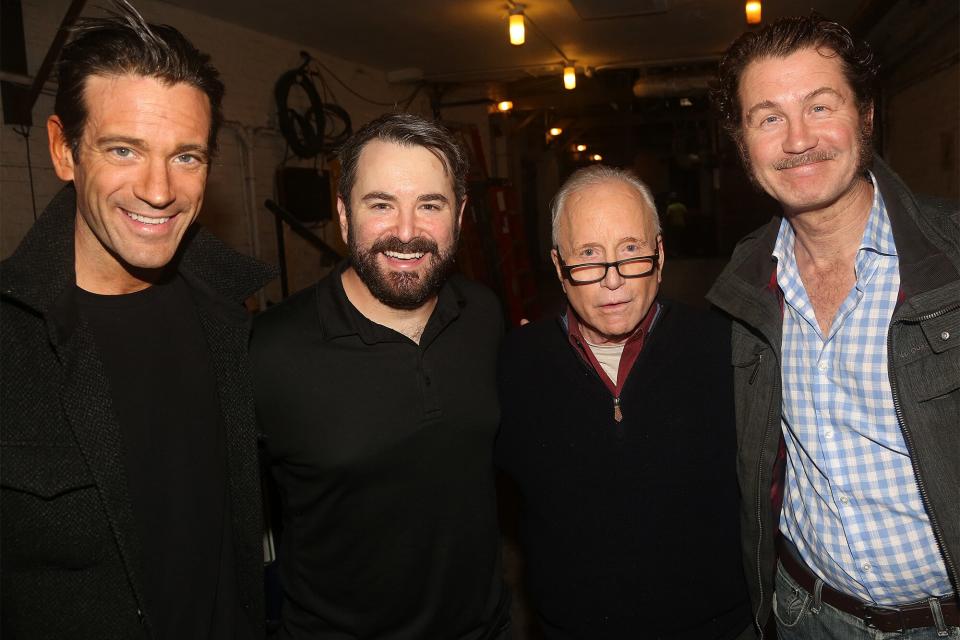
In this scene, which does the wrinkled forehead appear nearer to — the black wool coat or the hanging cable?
the black wool coat

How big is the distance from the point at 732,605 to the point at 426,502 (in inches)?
38.3

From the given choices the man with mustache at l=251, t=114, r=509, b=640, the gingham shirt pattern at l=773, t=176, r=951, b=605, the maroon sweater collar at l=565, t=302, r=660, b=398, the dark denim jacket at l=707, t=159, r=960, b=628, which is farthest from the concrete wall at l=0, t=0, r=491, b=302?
the gingham shirt pattern at l=773, t=176, r=951, b=605

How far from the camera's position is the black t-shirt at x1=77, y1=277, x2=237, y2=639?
1608mm

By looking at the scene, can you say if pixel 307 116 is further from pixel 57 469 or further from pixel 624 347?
pixel 57 469

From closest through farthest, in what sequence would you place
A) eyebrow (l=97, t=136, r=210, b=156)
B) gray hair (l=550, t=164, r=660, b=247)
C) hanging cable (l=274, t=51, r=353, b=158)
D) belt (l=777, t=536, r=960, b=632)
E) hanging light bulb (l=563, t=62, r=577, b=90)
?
1. eyebrow (l=97, t=136, r=210, b=156)
2. belt (l=777, t=536, r=960, b=632)
3. gray hair (l=550, t=164, r=660, b=247)
4. hanging cable (l=274, t=51, r=353, b=158)
5. hanging light bulb (l=563, t=62, r=577, b=90)

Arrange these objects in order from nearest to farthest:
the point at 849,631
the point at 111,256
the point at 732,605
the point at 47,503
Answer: the point at 47,503, the point at 111,256, the point at 849,631, the point at 732,605

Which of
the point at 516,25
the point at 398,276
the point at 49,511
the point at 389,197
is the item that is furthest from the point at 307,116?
the point at 49,511

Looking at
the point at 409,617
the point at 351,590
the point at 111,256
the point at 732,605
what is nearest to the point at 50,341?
the point at 111,256

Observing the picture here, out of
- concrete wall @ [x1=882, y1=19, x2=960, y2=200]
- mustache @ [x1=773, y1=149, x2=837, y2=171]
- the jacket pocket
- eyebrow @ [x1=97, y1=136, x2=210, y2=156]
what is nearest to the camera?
the jacket pocket

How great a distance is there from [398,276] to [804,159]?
47.4 inches

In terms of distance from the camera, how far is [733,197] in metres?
16.0

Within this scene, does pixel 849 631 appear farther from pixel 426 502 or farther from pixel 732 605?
pixel 426 502

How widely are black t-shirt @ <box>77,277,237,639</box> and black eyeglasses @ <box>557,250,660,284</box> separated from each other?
112 centimetres

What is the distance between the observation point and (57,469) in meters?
1.41
